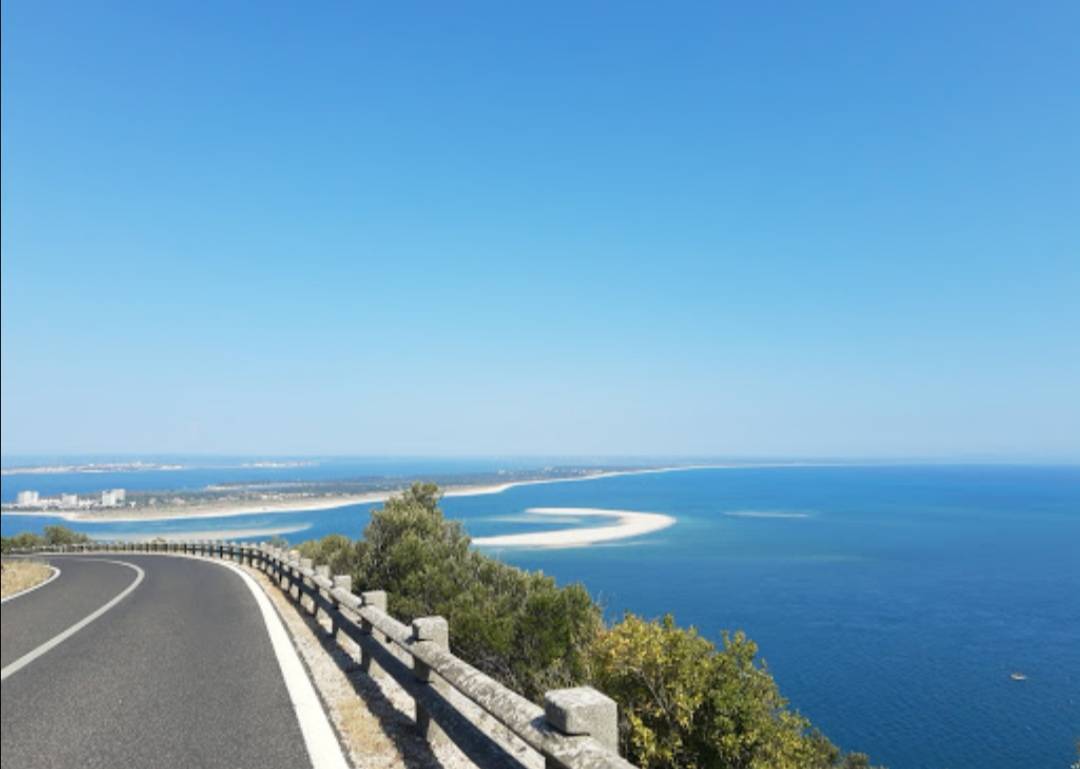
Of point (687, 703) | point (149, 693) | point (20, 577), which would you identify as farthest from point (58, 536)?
point (687, 703)

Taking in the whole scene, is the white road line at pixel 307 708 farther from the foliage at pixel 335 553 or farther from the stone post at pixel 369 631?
the foliage at pixel 335 553

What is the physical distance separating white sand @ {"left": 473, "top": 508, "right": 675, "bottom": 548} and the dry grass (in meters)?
68.7

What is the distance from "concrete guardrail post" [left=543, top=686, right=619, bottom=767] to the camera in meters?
3.41

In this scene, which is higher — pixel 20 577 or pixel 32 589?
pixel 32 589

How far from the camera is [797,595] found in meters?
62.4

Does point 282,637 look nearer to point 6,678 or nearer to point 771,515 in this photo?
point 6,678

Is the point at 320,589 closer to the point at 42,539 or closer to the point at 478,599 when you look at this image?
the point at 478,599

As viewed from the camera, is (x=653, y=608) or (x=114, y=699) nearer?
(x=114, y=699)

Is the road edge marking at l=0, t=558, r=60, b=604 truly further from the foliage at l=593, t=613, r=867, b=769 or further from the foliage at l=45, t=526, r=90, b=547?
the foliage at l=45, t=526, r=90, b=547

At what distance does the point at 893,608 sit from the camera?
55875 mm

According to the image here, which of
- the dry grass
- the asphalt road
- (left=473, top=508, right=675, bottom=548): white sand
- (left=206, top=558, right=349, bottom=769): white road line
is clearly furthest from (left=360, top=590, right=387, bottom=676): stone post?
(left=473, top=508, right=675, bottom=548): white sand

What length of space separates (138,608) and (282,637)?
6790mm

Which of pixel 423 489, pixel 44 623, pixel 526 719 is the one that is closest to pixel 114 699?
pixel 526 719

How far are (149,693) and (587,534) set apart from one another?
351 ft
